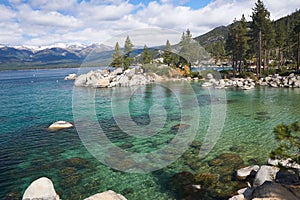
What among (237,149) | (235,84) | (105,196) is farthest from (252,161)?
(235,84)

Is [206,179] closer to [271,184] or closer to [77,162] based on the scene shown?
[271,184]

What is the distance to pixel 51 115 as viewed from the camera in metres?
32.0

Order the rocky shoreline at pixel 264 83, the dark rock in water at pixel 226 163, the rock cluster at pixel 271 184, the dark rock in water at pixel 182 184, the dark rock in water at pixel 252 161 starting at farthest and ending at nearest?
the rocky shoreline at pixel 264 83 → the dark rock in water at pixel 252 161 → the dark rock in water at pixel 226 163 → the dark rock in water at pixel 182 184 → the rock cluster at pixel 271 184

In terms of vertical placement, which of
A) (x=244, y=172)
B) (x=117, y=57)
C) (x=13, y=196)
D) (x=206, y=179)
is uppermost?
(x=117, y=57)

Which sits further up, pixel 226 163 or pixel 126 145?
pixel 126 145

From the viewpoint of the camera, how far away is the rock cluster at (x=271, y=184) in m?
8.49

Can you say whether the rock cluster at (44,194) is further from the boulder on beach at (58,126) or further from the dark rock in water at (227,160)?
the boulder on beach at (58,126)

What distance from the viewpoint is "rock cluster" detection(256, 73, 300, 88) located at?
4888 centimetres

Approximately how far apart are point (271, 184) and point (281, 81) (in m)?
49.5

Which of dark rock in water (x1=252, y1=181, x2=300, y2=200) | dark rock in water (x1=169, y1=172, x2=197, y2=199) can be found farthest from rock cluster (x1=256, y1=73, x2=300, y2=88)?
dark rock in water (x1=252, y1=181, x2=300, y2=200)

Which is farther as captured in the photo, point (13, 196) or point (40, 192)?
point (13, 196)

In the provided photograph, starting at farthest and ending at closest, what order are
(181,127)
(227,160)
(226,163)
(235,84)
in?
1. (235,84)
2. (181,127)
3. (227,160)
4. (226,163)

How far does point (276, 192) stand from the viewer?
28.1 feet

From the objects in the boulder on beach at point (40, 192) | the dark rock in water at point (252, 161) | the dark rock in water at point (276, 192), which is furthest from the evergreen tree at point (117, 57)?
the dark rock in water at point (276, 192)
